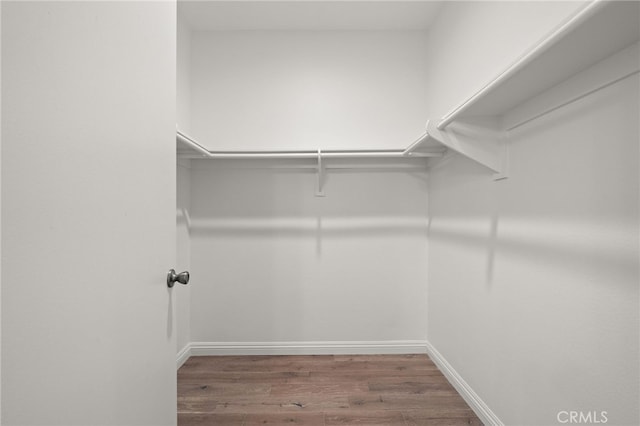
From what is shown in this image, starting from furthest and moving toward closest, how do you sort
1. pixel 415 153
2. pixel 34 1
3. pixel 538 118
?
pixel 415 153 → pixel 538 118 → pixel 34 1

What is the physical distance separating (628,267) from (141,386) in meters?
1.35

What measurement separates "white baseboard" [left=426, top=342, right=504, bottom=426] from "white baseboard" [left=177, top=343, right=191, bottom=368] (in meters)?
1.81

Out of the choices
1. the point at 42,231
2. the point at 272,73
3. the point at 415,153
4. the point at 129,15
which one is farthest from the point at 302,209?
the point at 42,231

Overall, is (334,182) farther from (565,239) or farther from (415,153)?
(565,239)

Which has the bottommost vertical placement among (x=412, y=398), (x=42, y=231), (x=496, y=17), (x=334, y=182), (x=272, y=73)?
(x=412, y=398)

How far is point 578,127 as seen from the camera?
1.00 m

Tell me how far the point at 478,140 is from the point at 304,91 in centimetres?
143

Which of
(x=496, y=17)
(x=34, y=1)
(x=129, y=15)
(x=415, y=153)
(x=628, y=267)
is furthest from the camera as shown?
(x=415, y=153)

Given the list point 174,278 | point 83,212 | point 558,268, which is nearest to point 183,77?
point 174,278

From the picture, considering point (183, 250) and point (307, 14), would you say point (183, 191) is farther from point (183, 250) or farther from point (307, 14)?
point (307, 14)

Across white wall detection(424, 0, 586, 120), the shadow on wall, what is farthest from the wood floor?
white wall detection(424, 0, 586, 120)

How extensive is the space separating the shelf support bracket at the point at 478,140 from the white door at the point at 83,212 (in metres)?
1.13

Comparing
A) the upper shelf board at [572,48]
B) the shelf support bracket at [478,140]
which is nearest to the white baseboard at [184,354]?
the shelf support bracket at [478,140]

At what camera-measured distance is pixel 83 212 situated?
58cm
